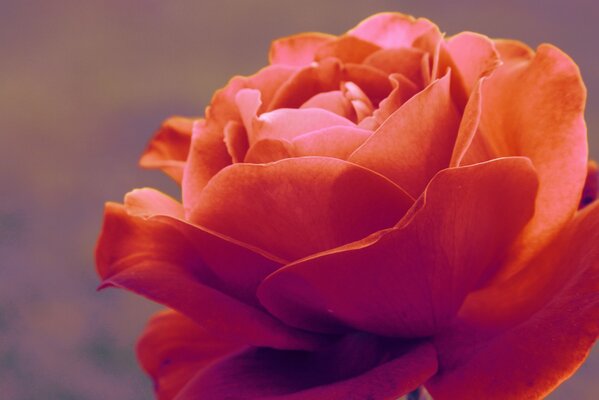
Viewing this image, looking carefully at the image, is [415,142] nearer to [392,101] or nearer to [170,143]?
[392,101]

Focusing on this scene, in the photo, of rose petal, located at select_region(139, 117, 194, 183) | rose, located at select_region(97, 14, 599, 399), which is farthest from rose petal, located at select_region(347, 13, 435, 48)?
rose petal, located at select_region(139, 117, 194, 183)

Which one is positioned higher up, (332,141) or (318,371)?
(332,141)

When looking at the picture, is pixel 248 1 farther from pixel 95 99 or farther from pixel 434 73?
pixel 434 73

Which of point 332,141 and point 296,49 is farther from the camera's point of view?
point 296,49

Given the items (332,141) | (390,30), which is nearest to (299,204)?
(332,141)

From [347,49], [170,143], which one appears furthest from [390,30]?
[170,143]
